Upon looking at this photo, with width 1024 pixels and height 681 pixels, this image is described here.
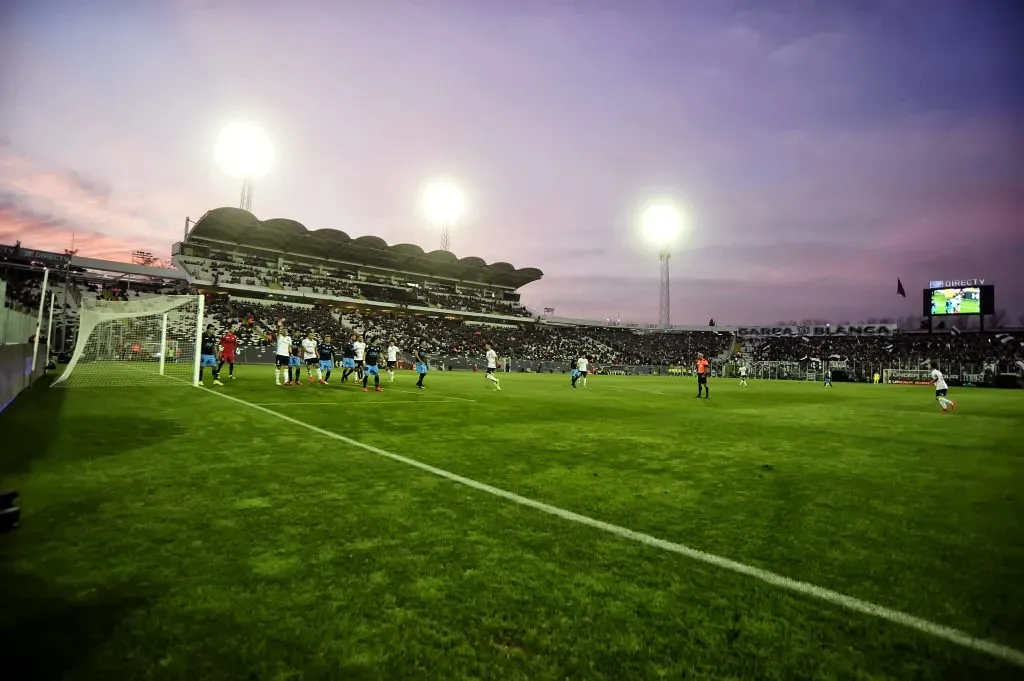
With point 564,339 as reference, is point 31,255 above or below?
above

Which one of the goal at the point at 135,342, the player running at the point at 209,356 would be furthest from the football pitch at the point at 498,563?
the player running at the point at 209,356

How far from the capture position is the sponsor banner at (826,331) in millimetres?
70375

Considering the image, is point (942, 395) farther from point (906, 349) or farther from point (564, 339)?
Result: point (906, 349)

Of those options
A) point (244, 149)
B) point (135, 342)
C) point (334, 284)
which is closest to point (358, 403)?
point (135, 342)

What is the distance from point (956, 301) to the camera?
54.1 meters

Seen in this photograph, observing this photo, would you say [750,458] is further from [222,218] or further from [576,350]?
[576,350]

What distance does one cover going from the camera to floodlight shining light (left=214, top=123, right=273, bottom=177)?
133 ft

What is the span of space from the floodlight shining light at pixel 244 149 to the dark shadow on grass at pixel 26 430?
111ft

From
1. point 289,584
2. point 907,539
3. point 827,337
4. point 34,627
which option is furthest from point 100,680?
point 827,337

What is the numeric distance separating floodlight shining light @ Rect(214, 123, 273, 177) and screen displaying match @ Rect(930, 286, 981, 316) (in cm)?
6994

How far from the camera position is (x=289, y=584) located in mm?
2883

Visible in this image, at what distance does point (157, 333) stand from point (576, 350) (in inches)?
2104

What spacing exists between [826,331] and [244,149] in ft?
259

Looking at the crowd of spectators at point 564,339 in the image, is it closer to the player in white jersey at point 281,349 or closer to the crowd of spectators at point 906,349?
the crowd of spectators at point 906,349
